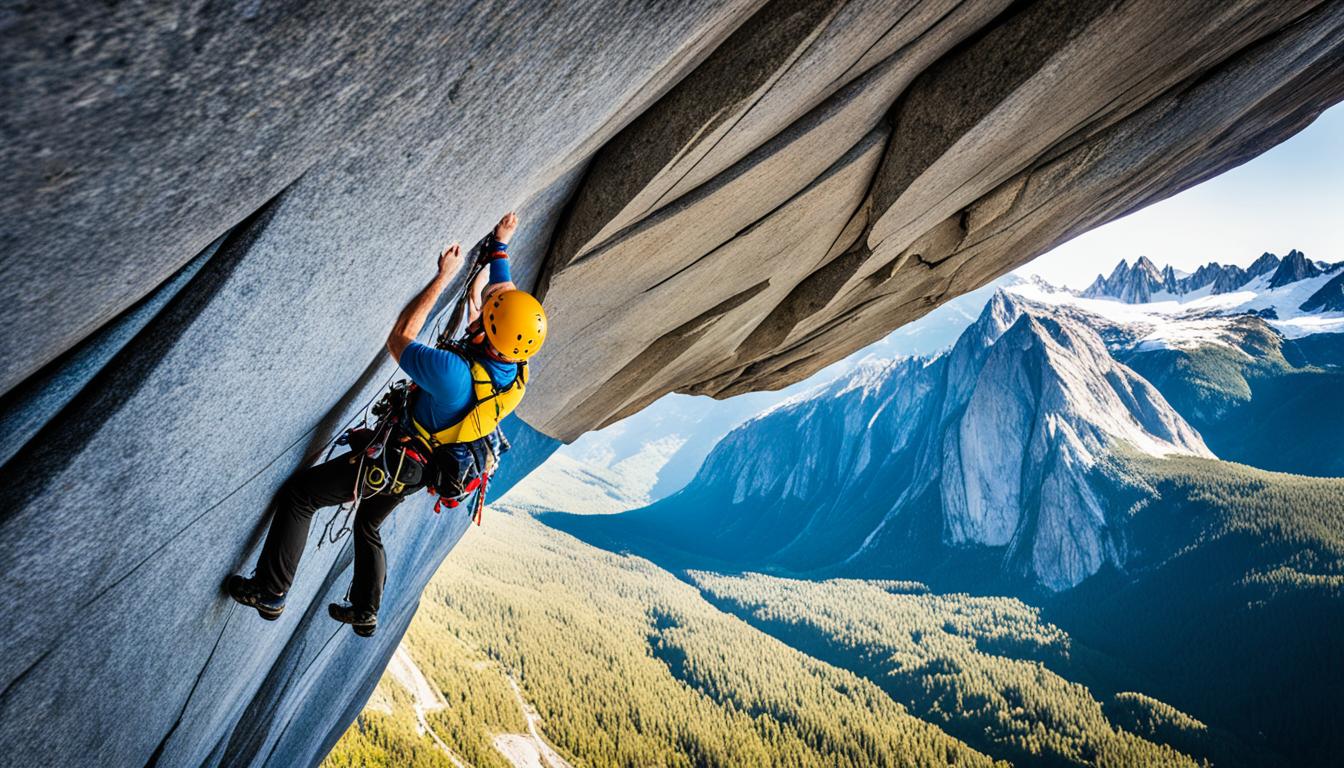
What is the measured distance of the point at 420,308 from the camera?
3.49 meters

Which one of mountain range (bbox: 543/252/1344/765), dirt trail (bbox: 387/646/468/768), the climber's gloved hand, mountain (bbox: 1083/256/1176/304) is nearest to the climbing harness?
the climber's gloved hand

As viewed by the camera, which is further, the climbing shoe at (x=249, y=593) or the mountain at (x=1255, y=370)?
the mountain at (x=1255, y=370)

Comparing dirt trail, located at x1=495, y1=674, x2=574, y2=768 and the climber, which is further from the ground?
the climber

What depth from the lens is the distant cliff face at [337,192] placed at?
1.57 meters

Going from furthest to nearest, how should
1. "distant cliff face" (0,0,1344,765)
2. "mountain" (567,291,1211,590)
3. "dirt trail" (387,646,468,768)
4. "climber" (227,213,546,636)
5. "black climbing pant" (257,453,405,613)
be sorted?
"mountain" (567,291,1211,590) < "dirt trail" (387,646,468,768) < "black climbing pant" (257,453,405,613) < "climber" (227,213,546,636) < "distant cliff face" (0,0,1344,765)

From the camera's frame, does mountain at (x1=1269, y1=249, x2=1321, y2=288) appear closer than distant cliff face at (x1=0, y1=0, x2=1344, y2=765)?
No

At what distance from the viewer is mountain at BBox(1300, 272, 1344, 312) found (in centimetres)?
12500

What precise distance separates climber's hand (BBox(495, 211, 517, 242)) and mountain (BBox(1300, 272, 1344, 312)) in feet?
600

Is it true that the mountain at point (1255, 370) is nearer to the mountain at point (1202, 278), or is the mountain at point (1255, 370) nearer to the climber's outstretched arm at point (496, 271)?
the mountain at point (1202, 278)

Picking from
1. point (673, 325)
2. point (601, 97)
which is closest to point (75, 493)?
point (601, 97)

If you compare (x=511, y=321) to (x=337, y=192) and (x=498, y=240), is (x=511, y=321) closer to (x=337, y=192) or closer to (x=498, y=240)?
(x=498, y=240)

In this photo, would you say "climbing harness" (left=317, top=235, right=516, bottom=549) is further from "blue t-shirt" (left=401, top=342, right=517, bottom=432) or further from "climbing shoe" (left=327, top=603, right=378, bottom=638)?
"climbing shoe" (left=327, top=603, right=378, bottom=638)

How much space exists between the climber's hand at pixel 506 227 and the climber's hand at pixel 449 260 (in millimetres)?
609

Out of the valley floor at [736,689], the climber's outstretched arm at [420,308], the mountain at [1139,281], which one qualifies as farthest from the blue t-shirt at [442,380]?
the mountain at [1139,281]
